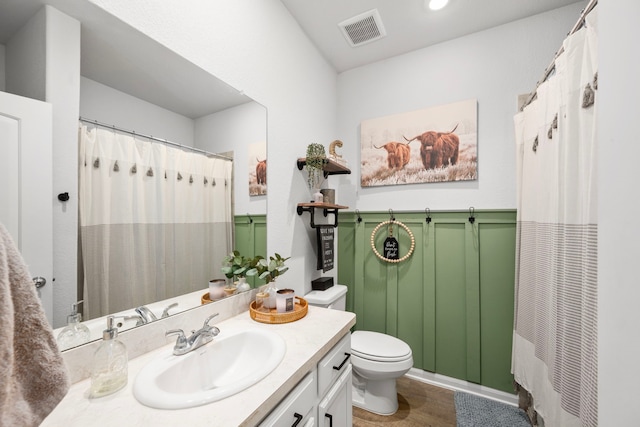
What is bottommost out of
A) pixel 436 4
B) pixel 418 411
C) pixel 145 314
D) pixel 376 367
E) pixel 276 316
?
pixel 418 411

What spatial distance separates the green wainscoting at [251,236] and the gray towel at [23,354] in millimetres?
936

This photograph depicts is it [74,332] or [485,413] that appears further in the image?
[485,413]

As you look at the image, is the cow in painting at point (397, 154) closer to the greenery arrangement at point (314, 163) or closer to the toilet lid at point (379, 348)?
the greenery arrangement at point (314, 163)

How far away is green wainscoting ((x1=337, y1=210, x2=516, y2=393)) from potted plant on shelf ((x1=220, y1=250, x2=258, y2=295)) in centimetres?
117

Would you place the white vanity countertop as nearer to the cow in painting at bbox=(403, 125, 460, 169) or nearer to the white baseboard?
the white baseboard

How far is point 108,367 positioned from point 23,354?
16.2 inches

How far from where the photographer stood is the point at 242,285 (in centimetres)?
136

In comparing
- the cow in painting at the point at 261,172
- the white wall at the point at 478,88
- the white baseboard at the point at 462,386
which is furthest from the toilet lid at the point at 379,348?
the cow in painting at the point at 261,172

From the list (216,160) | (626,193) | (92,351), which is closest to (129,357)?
(92,351)

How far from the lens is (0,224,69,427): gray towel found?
1.14 ft

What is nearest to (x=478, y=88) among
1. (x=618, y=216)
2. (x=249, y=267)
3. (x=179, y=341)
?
(x=618, y=216)

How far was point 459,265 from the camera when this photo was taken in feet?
6.32

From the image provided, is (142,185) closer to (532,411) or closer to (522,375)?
(522,375)

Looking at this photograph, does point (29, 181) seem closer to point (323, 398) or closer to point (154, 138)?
point (154, 138)
